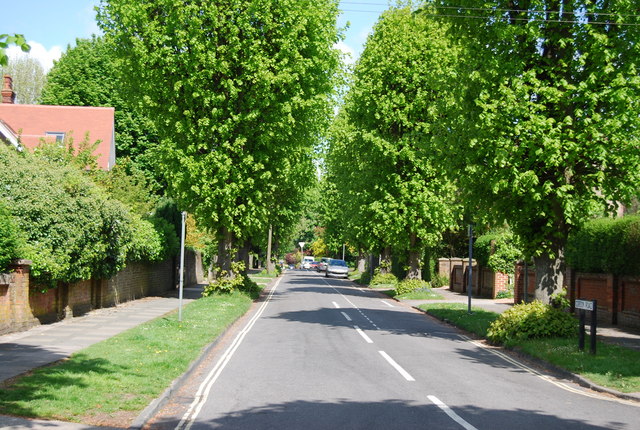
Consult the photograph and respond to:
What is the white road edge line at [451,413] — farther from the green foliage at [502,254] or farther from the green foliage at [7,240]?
the green foliage at [502,254]

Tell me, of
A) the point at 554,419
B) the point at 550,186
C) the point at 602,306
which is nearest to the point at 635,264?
the point at 602,306

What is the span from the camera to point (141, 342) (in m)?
13.1

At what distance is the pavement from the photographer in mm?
6891

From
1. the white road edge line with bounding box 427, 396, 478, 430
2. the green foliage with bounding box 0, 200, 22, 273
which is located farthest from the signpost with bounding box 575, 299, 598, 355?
the green foliage with bounding box 0, 200, 22, 273

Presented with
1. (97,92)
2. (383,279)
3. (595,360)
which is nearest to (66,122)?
(97,92)

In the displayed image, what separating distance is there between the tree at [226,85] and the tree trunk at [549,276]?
11.6 meters

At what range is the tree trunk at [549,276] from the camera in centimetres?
1579

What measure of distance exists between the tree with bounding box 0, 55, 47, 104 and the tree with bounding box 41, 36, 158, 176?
12183 mm

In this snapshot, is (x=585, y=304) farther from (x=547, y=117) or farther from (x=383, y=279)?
(x=383, y=279)

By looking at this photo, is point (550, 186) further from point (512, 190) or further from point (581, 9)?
point (581, 9)

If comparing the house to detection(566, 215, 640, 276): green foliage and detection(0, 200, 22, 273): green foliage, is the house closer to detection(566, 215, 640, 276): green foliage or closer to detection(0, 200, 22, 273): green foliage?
detection(0, 200, 22, 273): green foliage

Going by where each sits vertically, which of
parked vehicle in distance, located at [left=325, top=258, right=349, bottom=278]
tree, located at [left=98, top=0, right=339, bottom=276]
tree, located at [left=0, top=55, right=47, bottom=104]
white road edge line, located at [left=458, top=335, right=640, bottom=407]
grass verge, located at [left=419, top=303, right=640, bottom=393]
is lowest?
parked vehicle in distance, located at [left=325, top=258, right=349, bottom=278]

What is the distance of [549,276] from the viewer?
15.9 m

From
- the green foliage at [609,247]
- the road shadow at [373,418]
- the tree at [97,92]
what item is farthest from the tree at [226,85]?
the tree at [97,92]
